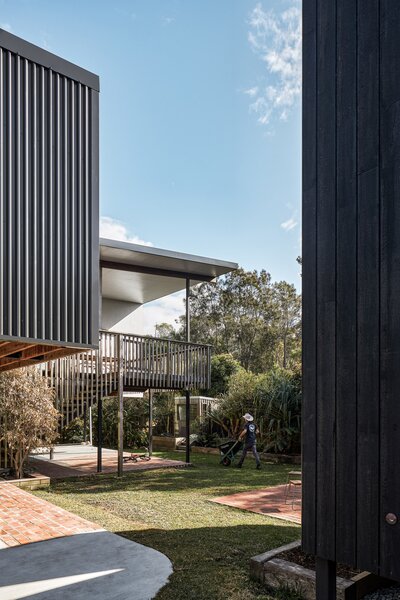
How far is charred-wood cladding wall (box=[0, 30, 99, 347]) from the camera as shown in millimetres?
4781

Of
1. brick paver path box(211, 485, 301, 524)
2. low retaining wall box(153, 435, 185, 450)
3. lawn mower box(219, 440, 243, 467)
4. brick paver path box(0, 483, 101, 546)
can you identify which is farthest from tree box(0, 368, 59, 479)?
low retaining wall box(153, 435, 185, 450)

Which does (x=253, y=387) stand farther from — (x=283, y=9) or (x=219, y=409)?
(x=283, y=9)

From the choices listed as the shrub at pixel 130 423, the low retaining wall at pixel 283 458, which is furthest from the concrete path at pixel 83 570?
the shrub at pixel 130 423

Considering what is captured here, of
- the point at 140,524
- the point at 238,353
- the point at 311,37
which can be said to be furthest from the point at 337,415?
the point at 238,353

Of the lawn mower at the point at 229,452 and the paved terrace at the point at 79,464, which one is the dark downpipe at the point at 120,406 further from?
the lawn mower at the point at 229,452

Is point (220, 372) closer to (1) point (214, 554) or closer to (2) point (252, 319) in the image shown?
(2) point (252, 319)

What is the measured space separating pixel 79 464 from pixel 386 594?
30.2 feet

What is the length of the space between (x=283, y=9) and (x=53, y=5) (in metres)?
5.67

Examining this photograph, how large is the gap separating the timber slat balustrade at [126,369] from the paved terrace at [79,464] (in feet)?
3.52

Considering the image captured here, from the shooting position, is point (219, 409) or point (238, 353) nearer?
point (219, 409)

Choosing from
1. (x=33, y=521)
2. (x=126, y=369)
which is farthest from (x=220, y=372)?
(x=33, y=521)

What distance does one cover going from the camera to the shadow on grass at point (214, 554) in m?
4.26

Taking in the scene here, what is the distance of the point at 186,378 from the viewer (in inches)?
494

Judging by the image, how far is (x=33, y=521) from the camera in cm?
635
